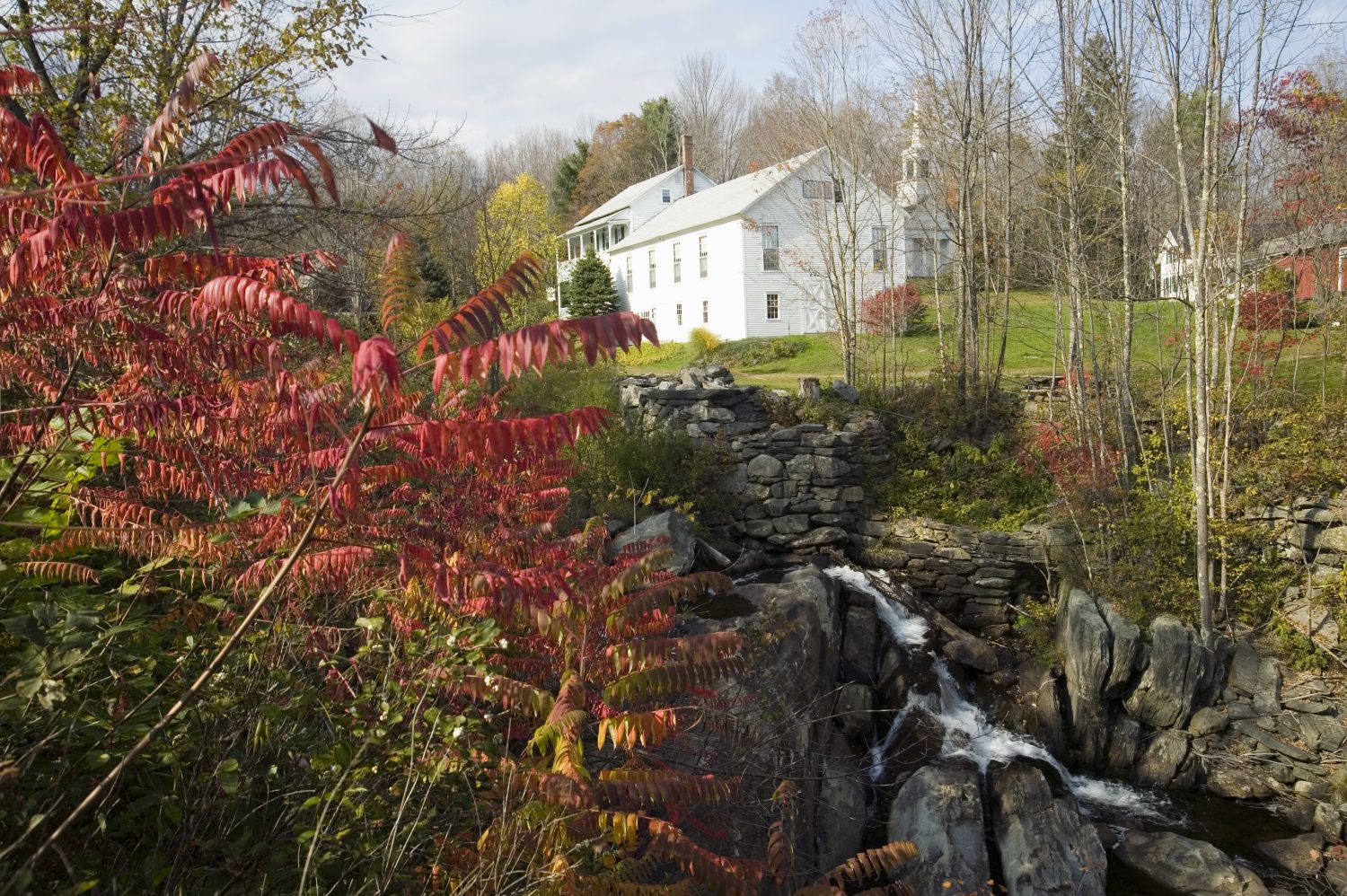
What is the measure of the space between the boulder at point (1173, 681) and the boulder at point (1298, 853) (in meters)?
1.50

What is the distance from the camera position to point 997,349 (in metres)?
20.0

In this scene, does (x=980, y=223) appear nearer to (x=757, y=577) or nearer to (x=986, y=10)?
(x=986, y=10)

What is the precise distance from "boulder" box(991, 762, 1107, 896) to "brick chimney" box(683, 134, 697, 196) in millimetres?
33944

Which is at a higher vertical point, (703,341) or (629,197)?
(629,197)

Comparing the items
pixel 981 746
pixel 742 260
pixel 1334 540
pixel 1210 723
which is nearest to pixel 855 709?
pixel 981 746

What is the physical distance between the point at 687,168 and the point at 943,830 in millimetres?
34820

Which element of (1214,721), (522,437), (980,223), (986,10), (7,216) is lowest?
(1214,721)

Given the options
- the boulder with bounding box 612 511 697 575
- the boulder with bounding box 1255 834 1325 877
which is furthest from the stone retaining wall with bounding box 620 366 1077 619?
the boulder with bounding box 1255 834 1325 877

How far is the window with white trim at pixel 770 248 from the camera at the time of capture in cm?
2953

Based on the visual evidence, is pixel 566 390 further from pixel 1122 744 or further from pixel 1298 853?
pixel 1298 853

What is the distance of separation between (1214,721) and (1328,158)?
8872 millimetres

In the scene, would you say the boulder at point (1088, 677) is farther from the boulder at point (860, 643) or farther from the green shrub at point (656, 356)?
the green shrub at point (656, 356)

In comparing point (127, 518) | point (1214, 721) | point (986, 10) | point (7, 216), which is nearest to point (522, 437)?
point (7, 216)

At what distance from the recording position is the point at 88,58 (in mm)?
7773
